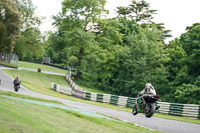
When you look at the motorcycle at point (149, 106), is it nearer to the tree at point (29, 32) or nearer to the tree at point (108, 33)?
the tree at point (108, 33)

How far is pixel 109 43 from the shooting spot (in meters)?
52.0

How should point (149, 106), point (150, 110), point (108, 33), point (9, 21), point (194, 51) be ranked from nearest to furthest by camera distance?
point (150, 110) → point (149, 106) → point (194, 51) → point (108, 33) → point (9, 21)

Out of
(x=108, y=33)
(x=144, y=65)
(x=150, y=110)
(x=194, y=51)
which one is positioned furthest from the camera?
(x=108, y=33)

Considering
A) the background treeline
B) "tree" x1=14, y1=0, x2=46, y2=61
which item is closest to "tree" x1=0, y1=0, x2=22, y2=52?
the background treeline

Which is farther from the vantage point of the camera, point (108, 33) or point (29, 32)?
point (29, 32)

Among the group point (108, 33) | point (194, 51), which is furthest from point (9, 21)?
point (194, 51)

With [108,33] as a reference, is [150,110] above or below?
below

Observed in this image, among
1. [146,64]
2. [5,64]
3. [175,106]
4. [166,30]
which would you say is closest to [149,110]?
[175,106]

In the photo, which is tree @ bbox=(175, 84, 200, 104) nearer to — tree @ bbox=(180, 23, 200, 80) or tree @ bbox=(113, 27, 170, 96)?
tree @ bbox=(180, 23, 200, 80)

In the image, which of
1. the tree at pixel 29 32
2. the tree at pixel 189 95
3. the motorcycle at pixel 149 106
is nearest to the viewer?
the motorcycle at pixel 149 106

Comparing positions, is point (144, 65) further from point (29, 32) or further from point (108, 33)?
point (29, 32)

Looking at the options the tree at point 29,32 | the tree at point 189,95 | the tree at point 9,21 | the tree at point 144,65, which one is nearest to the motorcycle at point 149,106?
the tree at point 189,95

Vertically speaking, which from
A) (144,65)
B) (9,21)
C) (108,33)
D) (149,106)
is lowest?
(149,106)

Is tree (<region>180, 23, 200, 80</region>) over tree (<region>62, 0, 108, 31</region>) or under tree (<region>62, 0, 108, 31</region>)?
under
